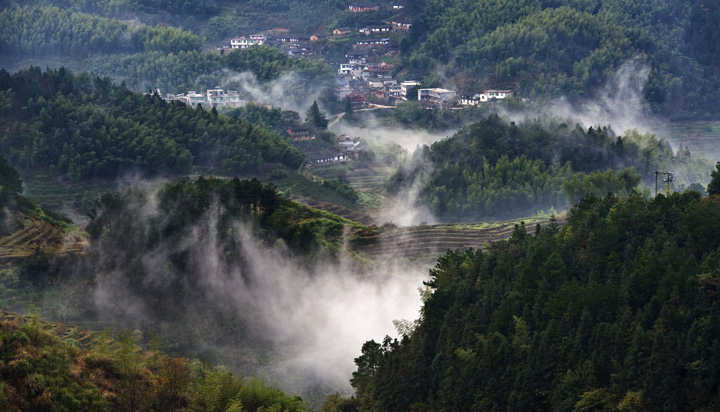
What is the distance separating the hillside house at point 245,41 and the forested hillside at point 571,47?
13306 millimetres

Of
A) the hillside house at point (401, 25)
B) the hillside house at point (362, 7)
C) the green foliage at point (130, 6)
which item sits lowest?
the hillside house at point (401, 25)

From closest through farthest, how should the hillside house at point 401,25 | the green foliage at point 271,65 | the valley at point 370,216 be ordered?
the valley at point 370,216, the green foliage at point 271,65, the hillside house at point 401,25

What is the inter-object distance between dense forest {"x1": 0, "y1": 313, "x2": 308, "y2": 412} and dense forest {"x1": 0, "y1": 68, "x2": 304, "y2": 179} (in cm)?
2858

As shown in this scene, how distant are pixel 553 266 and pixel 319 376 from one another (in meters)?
8.49

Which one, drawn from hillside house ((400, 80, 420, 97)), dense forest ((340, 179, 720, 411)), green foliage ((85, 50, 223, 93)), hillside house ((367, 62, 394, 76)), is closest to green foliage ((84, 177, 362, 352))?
dense forest ((340, 179, 720, 411))

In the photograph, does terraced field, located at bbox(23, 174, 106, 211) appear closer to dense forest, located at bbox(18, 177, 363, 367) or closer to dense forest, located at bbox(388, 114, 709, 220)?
dense forest, located at bbox(18, 177, 363, 367)

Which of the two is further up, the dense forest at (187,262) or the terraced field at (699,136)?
the dense forest at (187,262)

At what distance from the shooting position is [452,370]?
96.6 feet

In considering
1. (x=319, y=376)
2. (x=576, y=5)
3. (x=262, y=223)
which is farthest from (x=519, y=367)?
(x=576, y=5)

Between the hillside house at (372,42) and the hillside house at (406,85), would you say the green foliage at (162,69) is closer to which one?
the hillside house at (406,85)

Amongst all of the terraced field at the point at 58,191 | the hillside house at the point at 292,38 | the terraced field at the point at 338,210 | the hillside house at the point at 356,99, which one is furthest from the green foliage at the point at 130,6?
the terraced field at the point at 338,210

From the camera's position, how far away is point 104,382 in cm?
2625

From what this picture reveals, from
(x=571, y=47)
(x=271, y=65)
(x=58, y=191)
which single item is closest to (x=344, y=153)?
(x=271, y=65)

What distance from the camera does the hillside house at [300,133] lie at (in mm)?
74750
